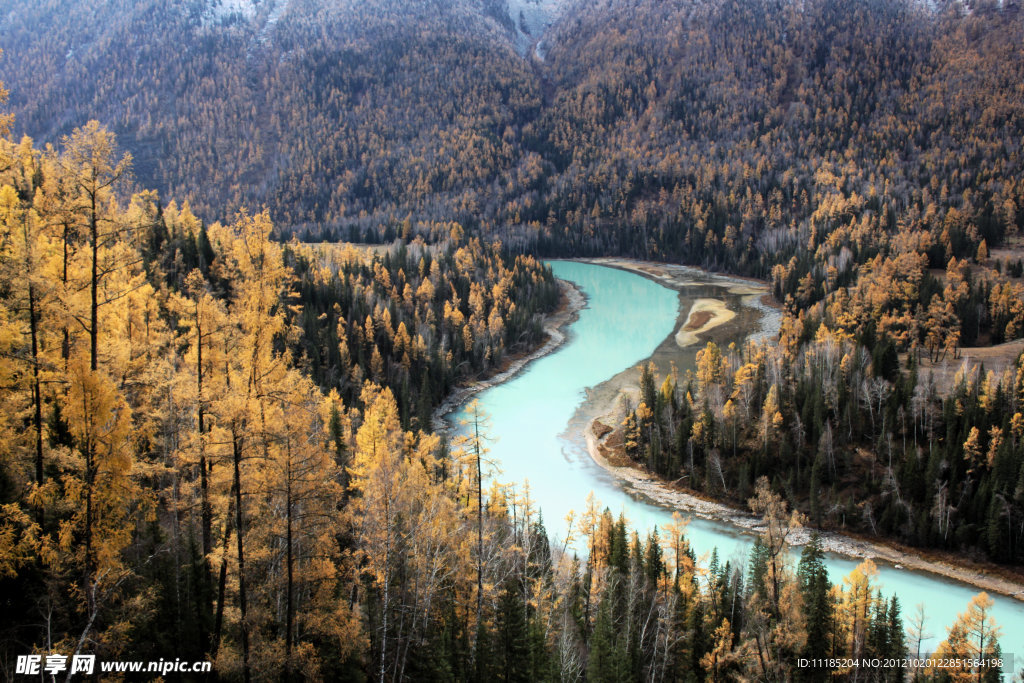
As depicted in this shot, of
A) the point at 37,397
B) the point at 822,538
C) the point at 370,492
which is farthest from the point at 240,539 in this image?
the point at 822,538

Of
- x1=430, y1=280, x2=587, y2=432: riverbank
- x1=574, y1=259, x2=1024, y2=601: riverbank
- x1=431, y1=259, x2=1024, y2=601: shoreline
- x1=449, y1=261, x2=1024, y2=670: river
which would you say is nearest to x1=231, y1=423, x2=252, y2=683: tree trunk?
x1=449, y1=261, x2=1024, y2=670: river

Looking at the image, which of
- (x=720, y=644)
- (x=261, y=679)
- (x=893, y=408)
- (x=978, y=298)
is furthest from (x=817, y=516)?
(x=978, y=298)

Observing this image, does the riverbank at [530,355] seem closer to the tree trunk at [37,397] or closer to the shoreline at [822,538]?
the shoreline at [822,538]

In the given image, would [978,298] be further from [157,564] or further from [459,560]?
[157,564]

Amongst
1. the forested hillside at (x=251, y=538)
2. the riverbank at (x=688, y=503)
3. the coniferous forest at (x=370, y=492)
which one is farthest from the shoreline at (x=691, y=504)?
the forested hillside at (x=251, y=538)

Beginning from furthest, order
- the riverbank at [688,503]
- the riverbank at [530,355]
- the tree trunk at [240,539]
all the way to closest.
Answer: the riverbank at [530,355], the riverbank at [688,503], the tree trunk at [240,539]

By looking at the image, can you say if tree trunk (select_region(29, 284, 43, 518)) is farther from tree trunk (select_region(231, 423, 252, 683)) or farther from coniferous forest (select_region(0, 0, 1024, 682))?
tree trunk (select_region(231, 423, 252, 683))
